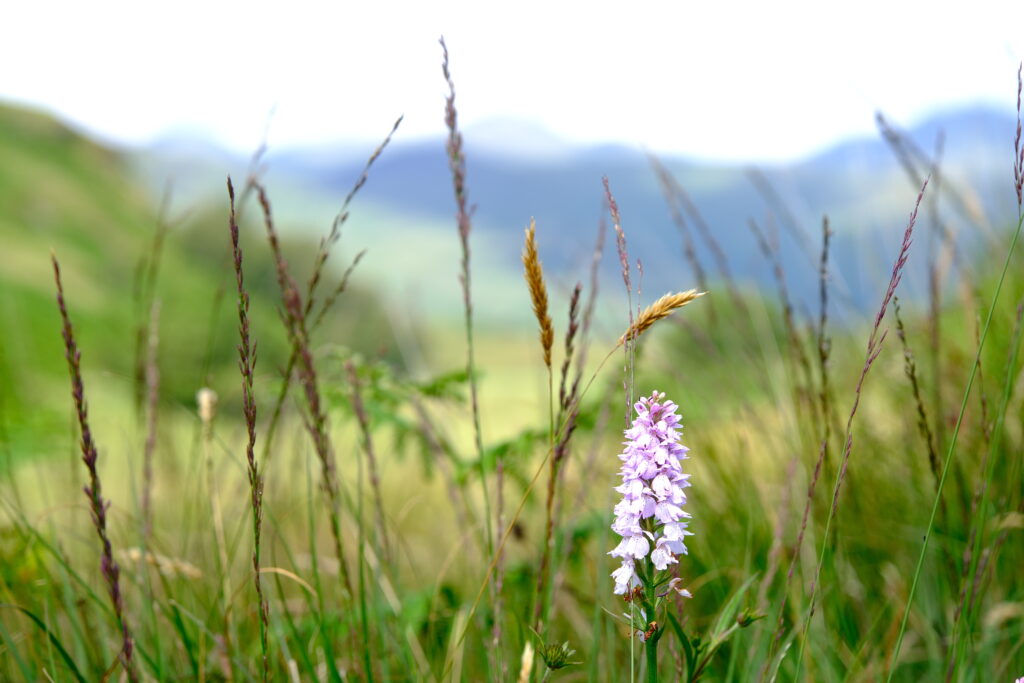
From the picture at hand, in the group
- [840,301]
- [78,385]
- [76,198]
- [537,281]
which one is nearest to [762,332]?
[840,301]

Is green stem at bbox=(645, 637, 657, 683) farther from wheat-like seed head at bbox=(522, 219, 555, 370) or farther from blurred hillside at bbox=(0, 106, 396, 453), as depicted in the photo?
blurred hillside at bbox=(0, 106, 396, 453)

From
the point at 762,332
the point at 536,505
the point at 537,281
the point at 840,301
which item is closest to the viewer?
the point at 537,281

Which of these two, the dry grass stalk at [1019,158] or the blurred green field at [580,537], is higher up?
the dry grass stalk at [1019,158]

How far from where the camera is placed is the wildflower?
90 cm

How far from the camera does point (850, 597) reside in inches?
97.4

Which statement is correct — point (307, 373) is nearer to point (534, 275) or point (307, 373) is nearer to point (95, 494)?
point (95, 494)

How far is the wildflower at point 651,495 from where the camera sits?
902mm

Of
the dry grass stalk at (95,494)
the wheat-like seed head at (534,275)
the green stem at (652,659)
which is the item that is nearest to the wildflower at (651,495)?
the green stem at (652,659)

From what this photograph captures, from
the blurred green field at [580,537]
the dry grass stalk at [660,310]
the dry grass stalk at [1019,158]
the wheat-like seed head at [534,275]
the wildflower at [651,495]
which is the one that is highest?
the dry grass stalk at [1019,158]

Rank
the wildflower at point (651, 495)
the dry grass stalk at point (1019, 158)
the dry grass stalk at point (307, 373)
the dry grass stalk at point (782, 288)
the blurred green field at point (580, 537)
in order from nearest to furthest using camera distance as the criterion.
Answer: the wildflower at point (651, 495) → the dry grass stalk at point (1019, 158) → the dry grass stalk at point (307, 373) → the blurred green field at point (580, 537) → the dry grass stalk at point (782, 288)

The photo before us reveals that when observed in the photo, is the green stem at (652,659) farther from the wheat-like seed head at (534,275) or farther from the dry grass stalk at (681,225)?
the dry grass stalk at (681,225)

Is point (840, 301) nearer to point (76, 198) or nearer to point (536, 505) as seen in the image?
point (536, 505)

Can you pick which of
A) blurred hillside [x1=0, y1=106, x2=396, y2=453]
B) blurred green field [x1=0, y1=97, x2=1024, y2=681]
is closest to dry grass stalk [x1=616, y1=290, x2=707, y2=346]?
blurred green field [x1=0, y1=97, x2=1024, y2=681]

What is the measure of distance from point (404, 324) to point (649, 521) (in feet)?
9.39
